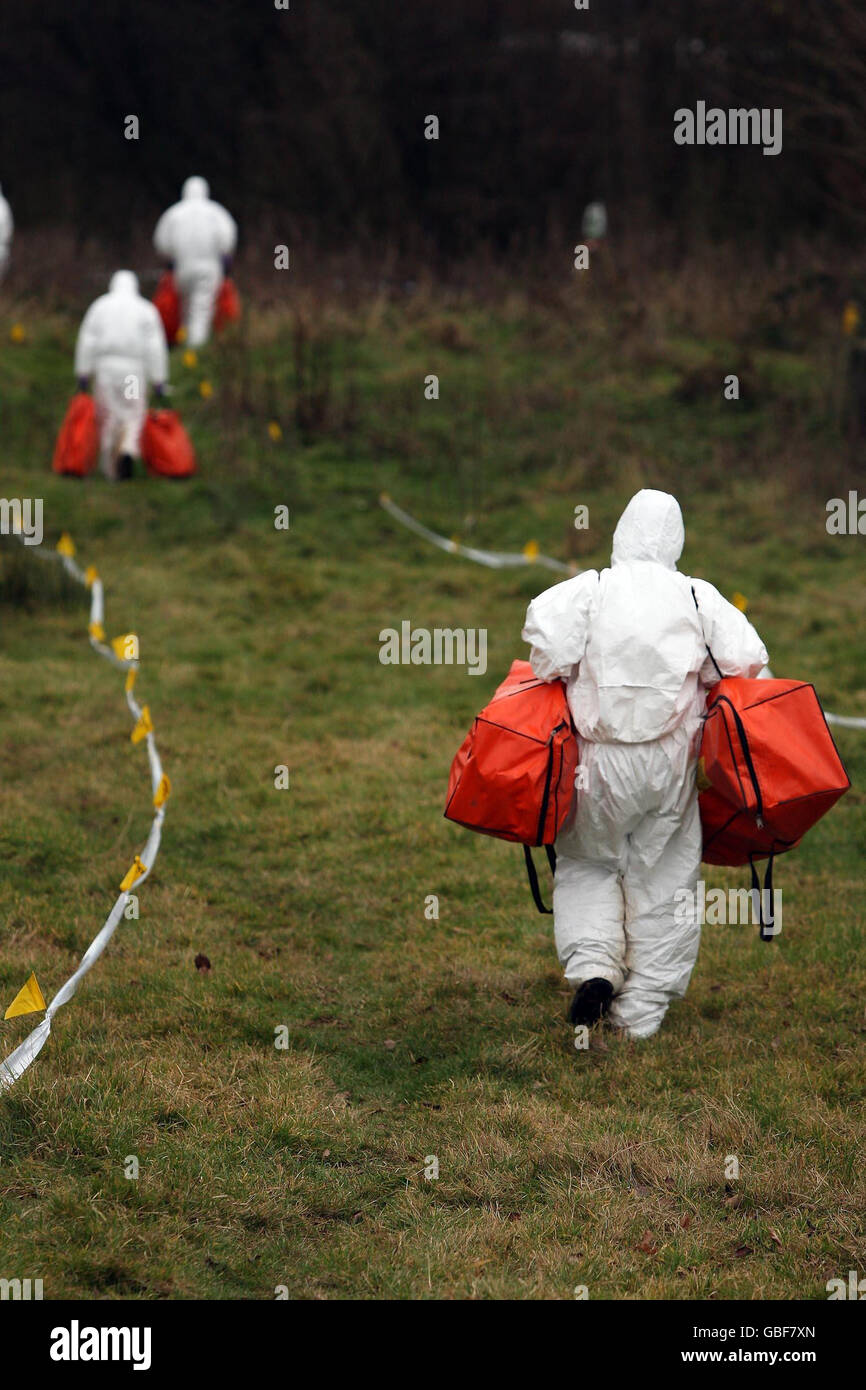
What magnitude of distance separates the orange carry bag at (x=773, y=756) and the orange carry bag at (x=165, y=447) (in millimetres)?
8711

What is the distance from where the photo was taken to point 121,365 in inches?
500

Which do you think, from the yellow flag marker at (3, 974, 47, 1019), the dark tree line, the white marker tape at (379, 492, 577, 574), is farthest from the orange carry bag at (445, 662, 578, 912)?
the dark tree line

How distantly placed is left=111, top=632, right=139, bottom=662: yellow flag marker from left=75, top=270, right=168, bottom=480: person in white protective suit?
3.53 m

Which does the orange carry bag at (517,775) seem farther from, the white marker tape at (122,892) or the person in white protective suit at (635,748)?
the white marker tape at (122,892)

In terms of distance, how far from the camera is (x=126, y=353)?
1271cm

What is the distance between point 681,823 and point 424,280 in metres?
13.5

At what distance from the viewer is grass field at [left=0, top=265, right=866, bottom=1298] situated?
4160 mm

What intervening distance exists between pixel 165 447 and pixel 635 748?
8.65m

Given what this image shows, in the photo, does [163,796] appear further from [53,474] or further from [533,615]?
[53,474]

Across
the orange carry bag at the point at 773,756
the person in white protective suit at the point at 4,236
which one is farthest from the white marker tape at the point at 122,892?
the person in white protective suit at the point at 4,236

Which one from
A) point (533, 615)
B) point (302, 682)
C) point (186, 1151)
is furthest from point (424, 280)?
point (186, 1151)

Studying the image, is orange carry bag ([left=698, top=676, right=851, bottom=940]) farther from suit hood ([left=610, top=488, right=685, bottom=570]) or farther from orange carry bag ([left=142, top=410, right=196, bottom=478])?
orange carry bag ([left=142, top=410, right=196, bottom=478])

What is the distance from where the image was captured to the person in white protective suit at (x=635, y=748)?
5066 millimetres

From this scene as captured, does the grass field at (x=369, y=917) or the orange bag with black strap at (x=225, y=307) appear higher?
the orange bag with black strap at (x=225, y=307)
